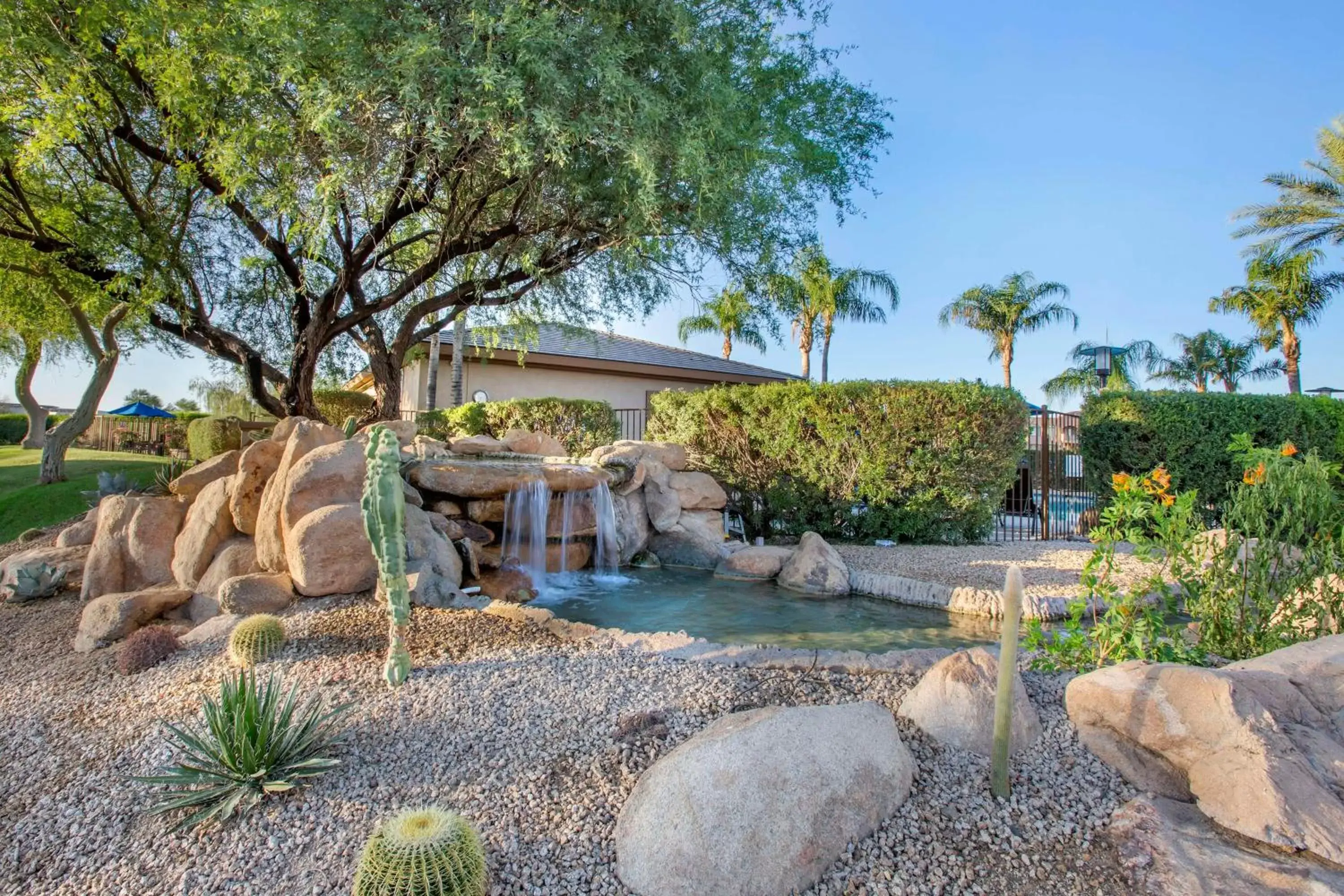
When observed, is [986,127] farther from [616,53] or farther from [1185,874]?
[1185,874]

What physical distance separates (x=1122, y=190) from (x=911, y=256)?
14.5 feet

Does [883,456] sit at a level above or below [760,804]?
A: above

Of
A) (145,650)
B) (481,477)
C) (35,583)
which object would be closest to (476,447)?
(481,477)

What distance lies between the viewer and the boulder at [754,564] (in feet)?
28.8

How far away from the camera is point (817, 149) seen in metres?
11.7

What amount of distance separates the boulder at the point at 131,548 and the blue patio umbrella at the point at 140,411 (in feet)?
82.0

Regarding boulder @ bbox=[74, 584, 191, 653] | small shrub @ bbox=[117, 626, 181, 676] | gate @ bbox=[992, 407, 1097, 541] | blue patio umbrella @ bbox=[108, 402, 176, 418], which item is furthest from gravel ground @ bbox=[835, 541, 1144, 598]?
blue patio umbrella @ bbox=[108, 402, 176, 418]

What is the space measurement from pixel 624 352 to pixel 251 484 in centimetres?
1525

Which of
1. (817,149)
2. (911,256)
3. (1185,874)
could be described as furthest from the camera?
(911,256)

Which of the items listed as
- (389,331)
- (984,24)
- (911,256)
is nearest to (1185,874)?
(984,24)

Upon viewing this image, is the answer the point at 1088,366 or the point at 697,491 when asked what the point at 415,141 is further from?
the point at 1088,366

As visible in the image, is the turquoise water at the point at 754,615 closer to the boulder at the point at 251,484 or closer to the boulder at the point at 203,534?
the boulder at the point at 251,484

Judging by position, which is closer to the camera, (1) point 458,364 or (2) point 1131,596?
(2) point 1131,596

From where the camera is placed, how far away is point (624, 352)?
69.9 ft
